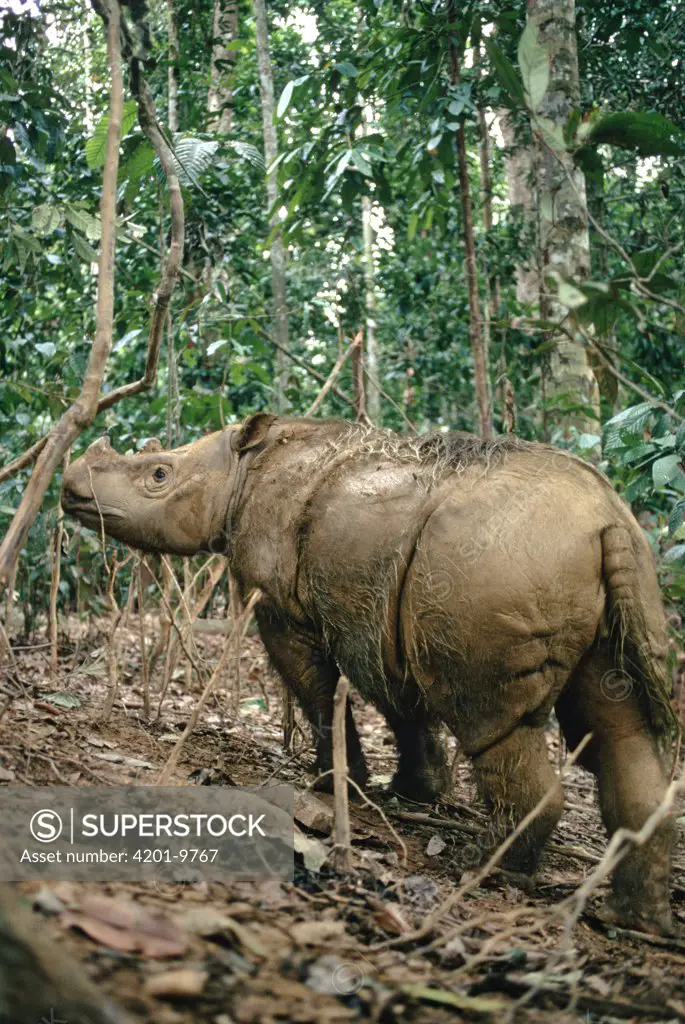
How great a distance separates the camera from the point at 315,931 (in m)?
2.88

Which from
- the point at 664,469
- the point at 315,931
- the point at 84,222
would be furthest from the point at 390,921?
the point at 84,222

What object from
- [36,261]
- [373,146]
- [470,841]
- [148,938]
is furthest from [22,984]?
[373,146]

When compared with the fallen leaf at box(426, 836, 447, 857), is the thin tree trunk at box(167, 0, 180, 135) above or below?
above

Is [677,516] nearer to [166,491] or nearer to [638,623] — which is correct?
[638,623]

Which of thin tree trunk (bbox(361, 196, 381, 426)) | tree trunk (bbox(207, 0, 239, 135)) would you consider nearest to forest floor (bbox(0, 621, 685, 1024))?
tree trunk (bbox(207, 0, 239, 135))

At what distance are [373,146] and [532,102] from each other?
4.21 metres

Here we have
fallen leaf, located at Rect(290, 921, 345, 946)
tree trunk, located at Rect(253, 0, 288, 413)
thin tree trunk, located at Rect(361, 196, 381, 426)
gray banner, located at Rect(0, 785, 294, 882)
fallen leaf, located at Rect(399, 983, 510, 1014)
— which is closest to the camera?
fallen leaf, located at Rect(399, 983, 510, 1014)

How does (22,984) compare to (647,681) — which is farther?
(647,681)

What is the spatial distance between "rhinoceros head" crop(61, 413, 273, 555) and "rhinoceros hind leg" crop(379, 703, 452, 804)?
1399mm

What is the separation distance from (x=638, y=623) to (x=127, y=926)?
2.49 meters

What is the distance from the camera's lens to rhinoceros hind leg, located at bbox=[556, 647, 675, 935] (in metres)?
4.12

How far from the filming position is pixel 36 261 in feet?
22.8

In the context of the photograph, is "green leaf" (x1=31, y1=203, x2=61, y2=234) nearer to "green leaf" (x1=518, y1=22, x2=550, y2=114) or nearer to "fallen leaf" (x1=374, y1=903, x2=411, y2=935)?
"green leaf" (x1=518, y1=22, x2=550, y2=114)

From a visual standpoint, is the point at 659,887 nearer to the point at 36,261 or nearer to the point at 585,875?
the point at 585,875
